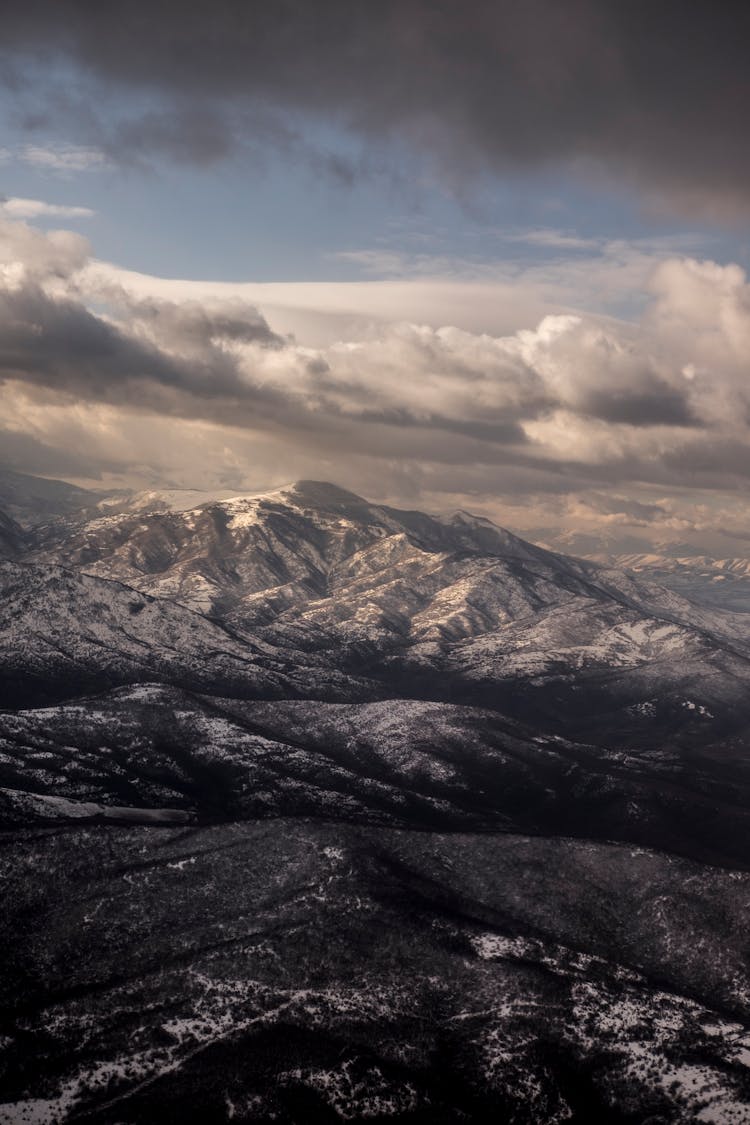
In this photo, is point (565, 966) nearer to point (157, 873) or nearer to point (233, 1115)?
point (233, 1115)

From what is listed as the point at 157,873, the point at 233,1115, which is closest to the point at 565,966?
the point at 233,1115

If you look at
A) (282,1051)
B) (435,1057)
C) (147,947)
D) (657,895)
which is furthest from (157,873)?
(657,895)

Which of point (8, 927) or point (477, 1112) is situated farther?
point (8, 927)

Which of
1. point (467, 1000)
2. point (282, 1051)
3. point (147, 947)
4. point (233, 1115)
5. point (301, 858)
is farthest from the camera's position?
point (301, 858)

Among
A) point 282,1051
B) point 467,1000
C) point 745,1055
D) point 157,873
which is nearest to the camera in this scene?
point 282,1051

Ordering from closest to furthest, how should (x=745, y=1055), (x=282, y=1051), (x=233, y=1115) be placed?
(x=233, y=1115), (x=282, y=1051), (x=745, y=1055)

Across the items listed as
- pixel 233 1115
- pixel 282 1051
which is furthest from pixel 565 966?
pixel 233 1115

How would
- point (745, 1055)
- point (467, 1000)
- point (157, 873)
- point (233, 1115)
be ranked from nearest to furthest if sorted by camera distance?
1. point (233, 1115)
2. point (745, 1055)
3. point (467, 1000)
4. point (157, 873)

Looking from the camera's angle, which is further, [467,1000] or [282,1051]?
[467,1000]

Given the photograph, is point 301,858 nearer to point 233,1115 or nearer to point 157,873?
point 157,873
